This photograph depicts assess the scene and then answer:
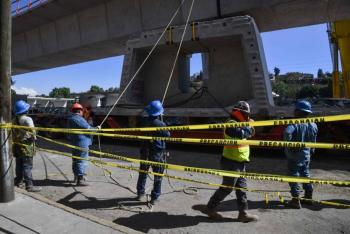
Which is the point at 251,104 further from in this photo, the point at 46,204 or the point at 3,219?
the point at 3,219

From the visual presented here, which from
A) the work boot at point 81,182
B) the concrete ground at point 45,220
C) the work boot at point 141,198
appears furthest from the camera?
the work boot at point 81,182

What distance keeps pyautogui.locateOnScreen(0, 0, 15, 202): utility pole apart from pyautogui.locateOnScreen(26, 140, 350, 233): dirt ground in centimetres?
94

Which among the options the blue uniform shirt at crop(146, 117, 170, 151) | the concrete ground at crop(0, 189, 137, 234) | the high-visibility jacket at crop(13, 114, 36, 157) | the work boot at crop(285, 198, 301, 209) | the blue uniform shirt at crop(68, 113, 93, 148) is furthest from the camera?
the blue uniform shirt at crop(68, 113, 93, 148)

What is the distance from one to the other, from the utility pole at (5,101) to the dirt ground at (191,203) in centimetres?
94

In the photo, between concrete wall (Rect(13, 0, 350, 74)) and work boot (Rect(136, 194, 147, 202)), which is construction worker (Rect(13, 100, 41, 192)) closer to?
work boot (Rect(136, 194, 147, 202))

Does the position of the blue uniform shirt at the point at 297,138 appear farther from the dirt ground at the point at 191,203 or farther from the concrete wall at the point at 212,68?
the concrete wall at the point at 212,68

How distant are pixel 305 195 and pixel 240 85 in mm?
5905

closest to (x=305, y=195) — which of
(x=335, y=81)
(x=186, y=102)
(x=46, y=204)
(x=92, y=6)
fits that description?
(x=46, y=204)

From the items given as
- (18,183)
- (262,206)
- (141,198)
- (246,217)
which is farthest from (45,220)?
(262,206)

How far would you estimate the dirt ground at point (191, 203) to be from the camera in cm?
471

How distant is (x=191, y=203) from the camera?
573 cm

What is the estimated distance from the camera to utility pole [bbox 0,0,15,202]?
544cm

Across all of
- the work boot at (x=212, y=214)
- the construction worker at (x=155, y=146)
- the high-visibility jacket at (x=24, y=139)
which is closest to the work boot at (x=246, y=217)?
the work boot at (x=212, y=214)

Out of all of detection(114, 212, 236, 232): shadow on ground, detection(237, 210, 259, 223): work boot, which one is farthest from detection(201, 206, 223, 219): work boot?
detection(237, 210, 259, 223): work boot
